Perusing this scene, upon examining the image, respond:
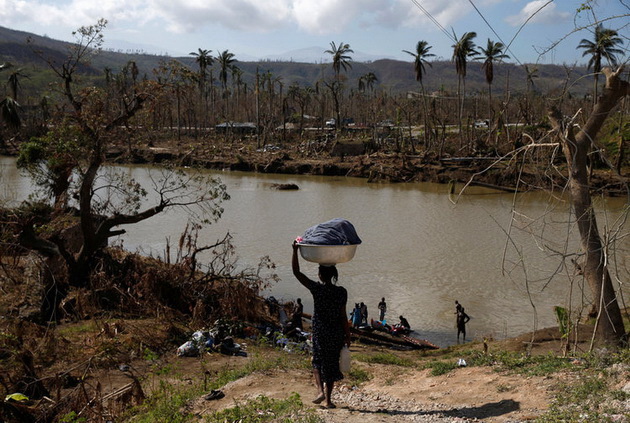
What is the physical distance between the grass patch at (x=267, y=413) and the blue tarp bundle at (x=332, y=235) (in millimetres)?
1381

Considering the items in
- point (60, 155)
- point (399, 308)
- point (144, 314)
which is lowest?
point (399, 308)

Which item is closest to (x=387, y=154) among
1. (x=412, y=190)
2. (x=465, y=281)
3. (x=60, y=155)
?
(x=412, y=190)

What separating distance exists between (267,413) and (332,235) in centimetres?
159

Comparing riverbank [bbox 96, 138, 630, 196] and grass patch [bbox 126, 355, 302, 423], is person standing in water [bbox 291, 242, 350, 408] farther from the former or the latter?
riverbank [bbox 96, 138, 630, 196]

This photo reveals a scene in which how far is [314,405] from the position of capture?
495 centimetres

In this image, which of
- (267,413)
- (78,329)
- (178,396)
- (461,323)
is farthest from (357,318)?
(267,413)

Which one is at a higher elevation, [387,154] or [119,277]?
[387,154]

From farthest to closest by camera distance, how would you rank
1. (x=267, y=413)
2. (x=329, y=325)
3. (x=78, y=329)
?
(x=78, y=329) < (x=329, y=325) < (x=267, y=413)

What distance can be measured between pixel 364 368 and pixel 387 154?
37884 mm

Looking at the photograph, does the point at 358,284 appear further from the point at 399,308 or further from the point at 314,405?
the point at 314,405

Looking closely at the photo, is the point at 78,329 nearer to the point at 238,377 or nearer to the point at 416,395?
the point at 238,377

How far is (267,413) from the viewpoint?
4.72 metres

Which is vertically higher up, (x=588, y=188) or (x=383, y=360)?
(x=588, y=188)

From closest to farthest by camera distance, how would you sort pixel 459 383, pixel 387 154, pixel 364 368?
pixel 459 383, pixel 364 368, pixel 387 154
